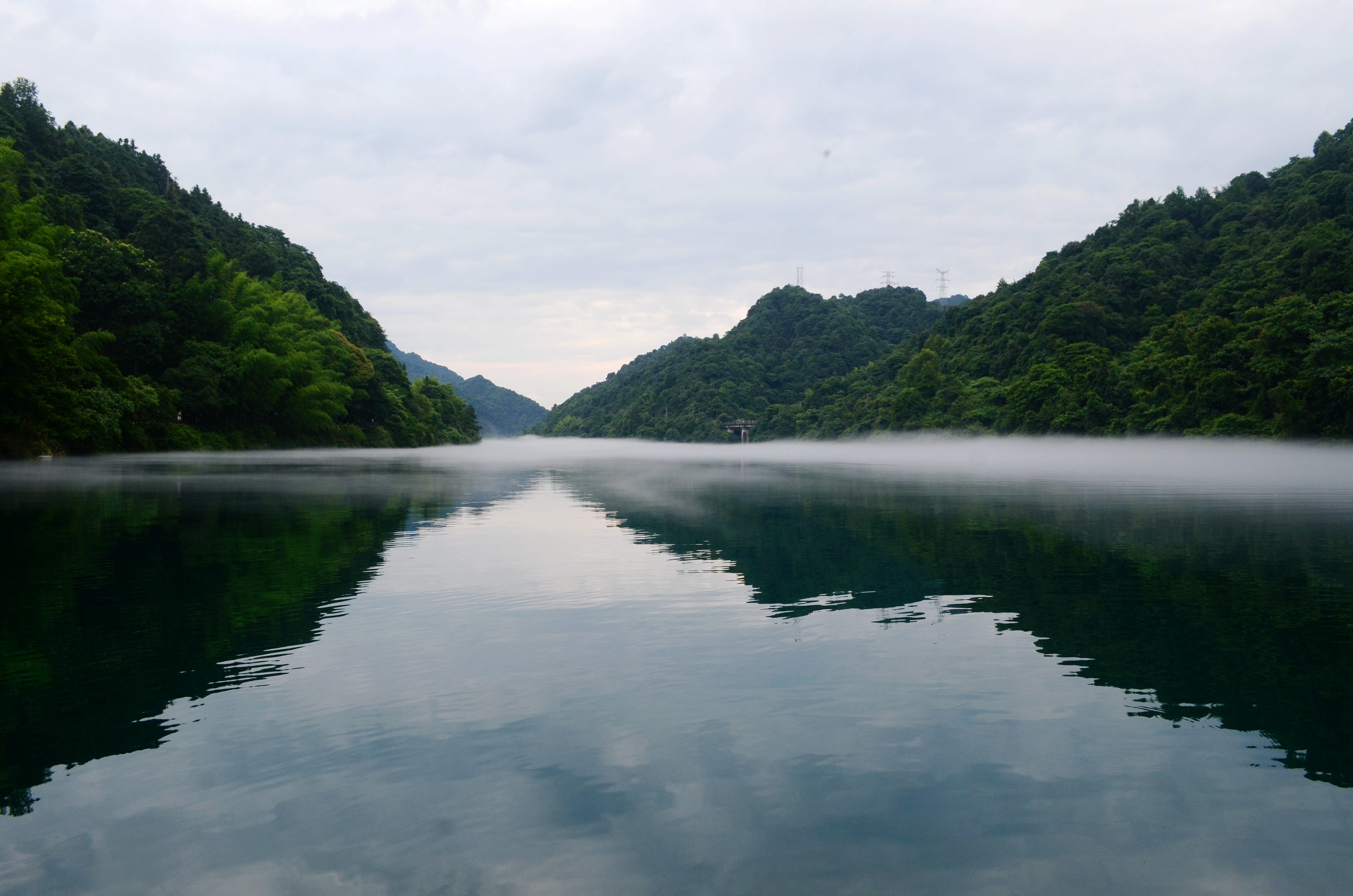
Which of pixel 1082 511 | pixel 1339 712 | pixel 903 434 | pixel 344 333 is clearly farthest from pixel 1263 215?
pixel 1339 712

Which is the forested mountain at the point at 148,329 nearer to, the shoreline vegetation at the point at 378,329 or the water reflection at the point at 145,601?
the shoreline vegetation at the point at 378,329

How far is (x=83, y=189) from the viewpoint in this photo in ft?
336

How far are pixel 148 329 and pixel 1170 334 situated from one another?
9436 centimetres

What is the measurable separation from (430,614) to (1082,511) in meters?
23.1

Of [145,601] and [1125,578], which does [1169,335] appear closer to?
[1125,578]

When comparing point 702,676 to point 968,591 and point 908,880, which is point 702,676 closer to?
point 908,880

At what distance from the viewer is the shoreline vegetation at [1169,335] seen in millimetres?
67750

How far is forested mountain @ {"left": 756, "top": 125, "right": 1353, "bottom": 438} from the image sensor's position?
67750 mm

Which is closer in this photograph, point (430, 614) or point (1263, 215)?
point (430, 614)

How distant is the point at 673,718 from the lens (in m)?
8.16

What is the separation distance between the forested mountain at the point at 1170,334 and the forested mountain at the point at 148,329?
80.8m

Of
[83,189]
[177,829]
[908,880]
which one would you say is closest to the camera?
[908,880]

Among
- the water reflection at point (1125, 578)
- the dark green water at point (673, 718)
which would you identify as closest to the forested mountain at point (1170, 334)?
the water reflection at point (1125, 578)

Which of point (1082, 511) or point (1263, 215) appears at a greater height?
point (1263, 215)
